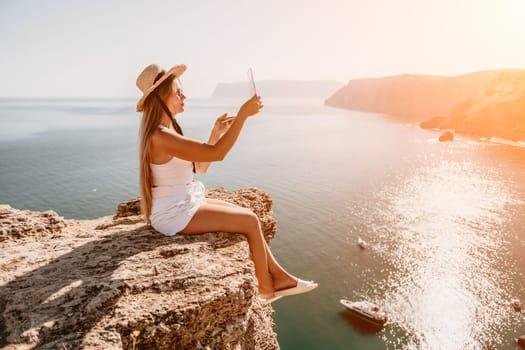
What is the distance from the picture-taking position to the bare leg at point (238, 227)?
472 centimetres

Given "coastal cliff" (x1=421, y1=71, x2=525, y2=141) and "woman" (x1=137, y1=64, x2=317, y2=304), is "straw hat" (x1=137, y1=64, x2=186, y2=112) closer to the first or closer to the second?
"woman" (x1=137, y1=64, x2=317, y2=304)

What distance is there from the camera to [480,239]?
39.8 m

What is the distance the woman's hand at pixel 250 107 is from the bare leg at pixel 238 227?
1.48 m

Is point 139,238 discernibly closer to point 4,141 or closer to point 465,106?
point 4,141

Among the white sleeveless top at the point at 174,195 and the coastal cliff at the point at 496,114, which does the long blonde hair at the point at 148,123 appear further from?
the coastal cliff at the point at 496,114

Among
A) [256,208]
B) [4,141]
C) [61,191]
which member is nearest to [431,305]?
[256,208]

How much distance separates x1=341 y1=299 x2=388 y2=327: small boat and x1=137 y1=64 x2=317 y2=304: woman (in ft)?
82.2

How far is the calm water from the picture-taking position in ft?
89.3

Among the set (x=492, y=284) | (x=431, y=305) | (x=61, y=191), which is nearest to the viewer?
(x=431, y=305)

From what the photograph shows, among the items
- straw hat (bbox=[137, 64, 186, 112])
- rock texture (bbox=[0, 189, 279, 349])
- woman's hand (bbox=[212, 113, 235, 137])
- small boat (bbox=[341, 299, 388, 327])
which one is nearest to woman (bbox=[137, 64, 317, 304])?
straw hat (bbox=[137, 64, 186, 112])

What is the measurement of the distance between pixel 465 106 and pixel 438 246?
11529 centimetres

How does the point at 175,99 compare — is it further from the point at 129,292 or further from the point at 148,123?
the point at 129,292

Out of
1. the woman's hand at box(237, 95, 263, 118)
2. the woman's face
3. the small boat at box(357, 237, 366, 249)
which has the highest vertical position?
the woman's face

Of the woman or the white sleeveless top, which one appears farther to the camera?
the white sleeveless top
